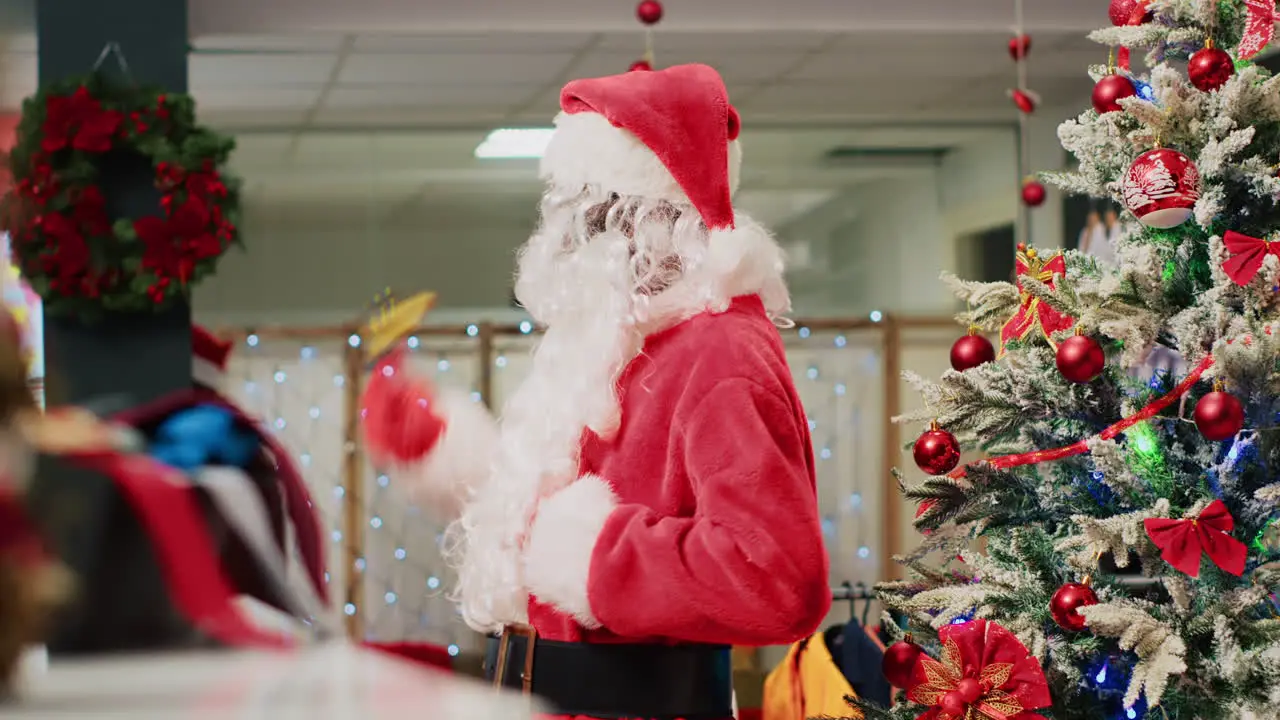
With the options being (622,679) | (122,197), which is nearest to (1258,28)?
(622,679)

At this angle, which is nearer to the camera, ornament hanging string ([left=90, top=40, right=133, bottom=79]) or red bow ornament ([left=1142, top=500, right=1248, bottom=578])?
red bow ornament ([left=1142, top=500, right=1248, bottom=578])

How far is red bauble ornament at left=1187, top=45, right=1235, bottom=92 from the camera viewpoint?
62.7 inches

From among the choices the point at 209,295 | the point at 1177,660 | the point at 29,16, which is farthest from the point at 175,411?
the point at 209,295

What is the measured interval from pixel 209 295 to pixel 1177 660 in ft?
13.5

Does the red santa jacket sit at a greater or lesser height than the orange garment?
greater

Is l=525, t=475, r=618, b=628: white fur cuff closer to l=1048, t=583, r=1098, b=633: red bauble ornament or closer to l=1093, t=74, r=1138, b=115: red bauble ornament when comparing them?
l=1048, t=583, r=1098, b=633: red bauble ornament

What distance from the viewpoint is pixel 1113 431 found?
1643mm

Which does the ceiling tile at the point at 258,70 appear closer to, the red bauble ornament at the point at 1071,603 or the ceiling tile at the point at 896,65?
the ceiling tile at the point at 896,65

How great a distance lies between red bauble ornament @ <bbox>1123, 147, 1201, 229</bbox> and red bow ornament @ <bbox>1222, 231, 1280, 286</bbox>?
66mm

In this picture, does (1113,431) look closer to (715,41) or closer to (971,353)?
(971,353)

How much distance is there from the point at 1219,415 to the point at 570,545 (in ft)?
2.55

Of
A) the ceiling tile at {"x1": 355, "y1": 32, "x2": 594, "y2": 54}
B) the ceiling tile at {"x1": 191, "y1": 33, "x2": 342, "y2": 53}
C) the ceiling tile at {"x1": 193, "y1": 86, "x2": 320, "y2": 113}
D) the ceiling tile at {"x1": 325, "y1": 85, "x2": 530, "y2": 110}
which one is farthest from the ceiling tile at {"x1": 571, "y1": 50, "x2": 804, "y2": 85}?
the ceiling tile at {"x1": 193, "y1": 86, "x2": 320, "y2": 113}

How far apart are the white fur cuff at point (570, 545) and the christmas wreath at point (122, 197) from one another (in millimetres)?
1933

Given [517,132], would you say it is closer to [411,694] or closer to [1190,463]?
[1190,463]
